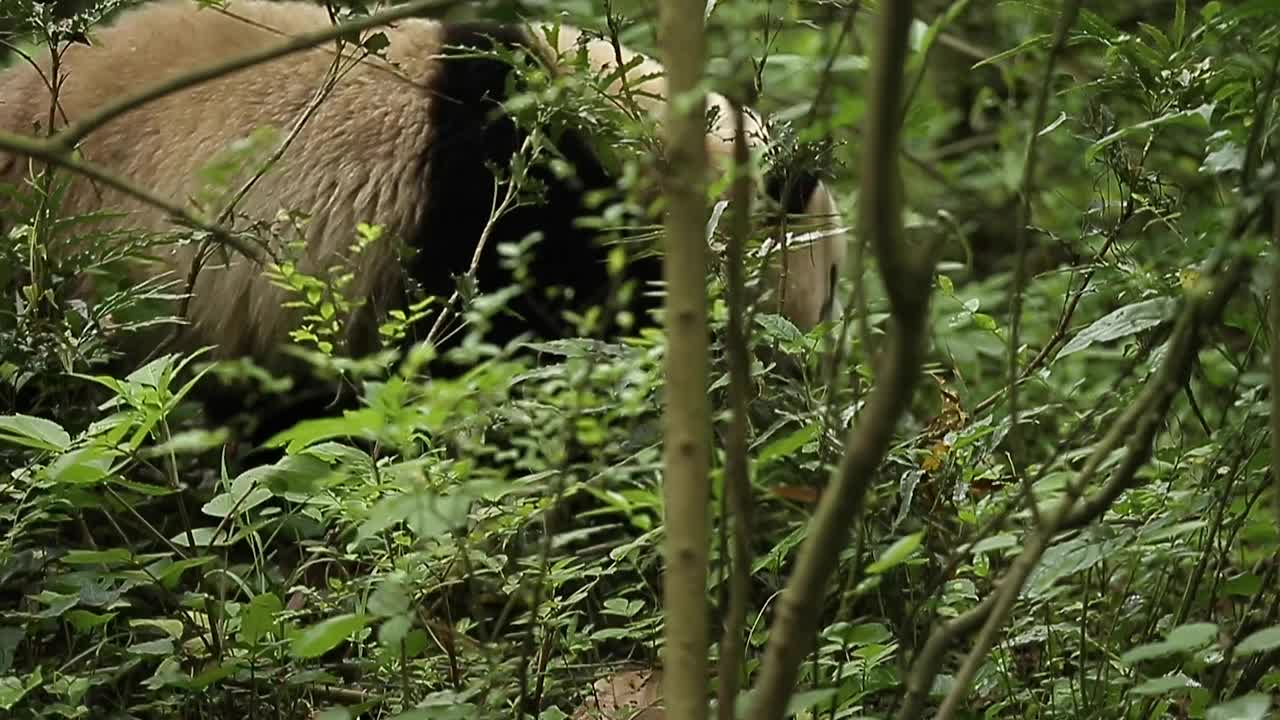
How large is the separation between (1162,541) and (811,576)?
0.94 metres

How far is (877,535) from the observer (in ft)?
6.48

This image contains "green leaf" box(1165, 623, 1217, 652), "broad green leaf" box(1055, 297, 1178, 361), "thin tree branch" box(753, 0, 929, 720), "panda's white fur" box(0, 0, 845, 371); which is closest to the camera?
"thin tree branch" box(753, 0, 929, 720)

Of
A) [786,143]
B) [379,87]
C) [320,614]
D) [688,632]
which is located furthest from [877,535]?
[379,87]

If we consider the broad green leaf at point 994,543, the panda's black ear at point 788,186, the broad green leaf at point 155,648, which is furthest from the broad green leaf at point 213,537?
the broad green leaf at point 994,543

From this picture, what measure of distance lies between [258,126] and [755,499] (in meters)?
2.04

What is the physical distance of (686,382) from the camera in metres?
1.09

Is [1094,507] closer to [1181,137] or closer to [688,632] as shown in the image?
Answer: [688,632]

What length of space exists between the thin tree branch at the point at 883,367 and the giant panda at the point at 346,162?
1.93 meters

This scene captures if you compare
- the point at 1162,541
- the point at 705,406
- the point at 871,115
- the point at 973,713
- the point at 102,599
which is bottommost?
the point at 973,713

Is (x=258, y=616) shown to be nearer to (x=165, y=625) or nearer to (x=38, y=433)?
(x=165, y=625)

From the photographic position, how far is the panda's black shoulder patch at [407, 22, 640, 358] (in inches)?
118

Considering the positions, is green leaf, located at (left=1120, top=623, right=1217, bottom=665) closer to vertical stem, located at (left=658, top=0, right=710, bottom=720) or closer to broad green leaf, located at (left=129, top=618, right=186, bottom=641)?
vertical stem, located at (left=658, top=0, right=710, bottom=720)

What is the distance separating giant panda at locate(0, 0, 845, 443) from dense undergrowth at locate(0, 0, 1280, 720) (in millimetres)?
758

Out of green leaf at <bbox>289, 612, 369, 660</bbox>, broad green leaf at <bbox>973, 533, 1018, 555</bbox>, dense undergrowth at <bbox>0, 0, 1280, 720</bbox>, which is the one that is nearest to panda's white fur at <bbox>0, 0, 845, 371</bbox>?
dense undergrowth at <bbox>0, 0, 1280, 720</bbox>
